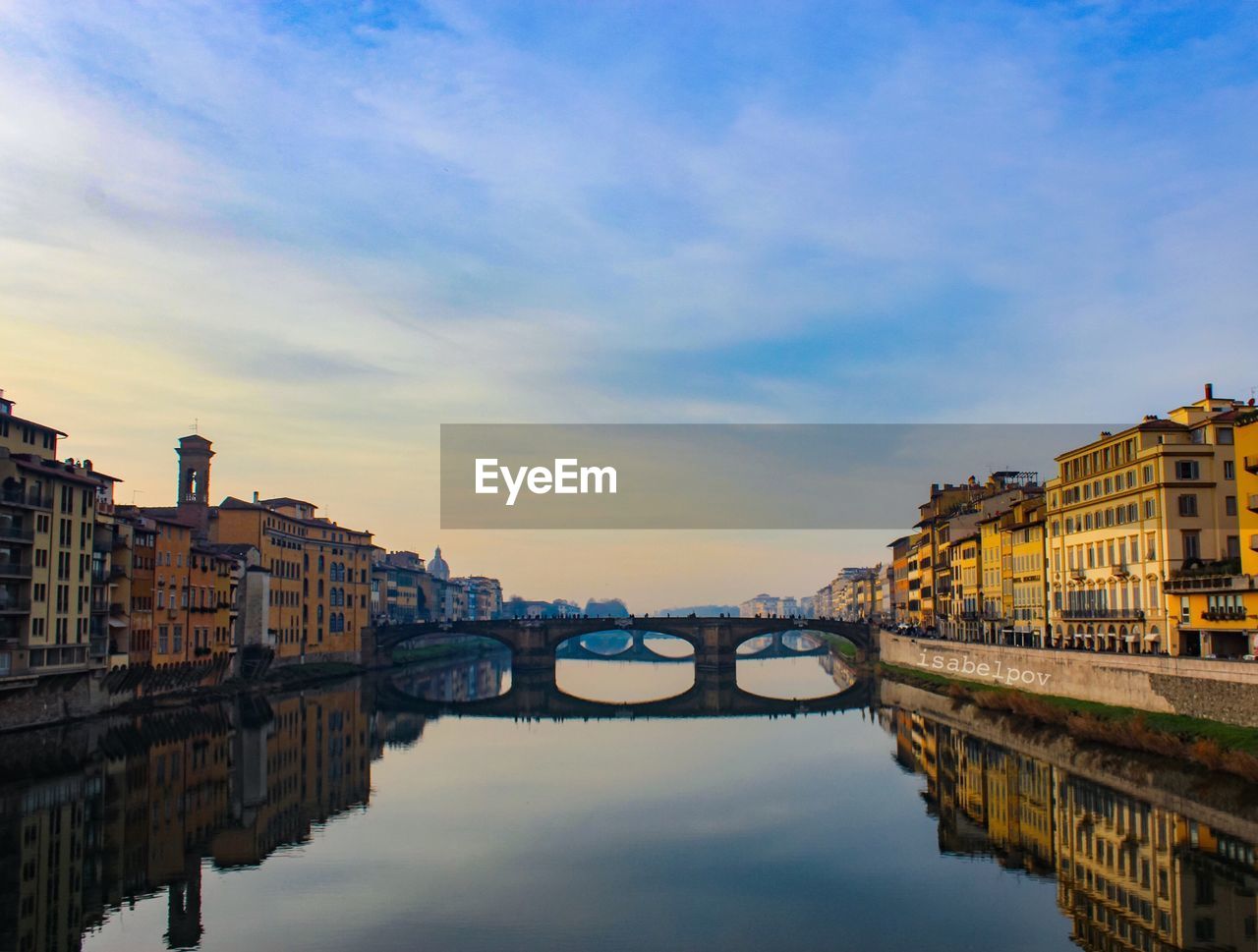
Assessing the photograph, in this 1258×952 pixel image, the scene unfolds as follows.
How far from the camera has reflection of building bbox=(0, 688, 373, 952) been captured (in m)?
25.0

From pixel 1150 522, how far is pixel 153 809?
41943 millimetres

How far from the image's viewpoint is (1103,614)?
177ft

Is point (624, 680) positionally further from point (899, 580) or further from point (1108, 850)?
point (1108, 850)

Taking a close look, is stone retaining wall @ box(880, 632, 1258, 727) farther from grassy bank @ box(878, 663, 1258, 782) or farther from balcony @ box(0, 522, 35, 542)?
balcony @ box(0, 522, 35, 542)

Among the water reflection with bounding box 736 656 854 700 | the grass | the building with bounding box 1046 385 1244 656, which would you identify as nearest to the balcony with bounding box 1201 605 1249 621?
the building with bounding box 1046 385 1244 656

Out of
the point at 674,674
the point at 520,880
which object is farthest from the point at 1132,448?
the point at 674,674

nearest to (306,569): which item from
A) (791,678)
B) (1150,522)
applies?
(791,678)

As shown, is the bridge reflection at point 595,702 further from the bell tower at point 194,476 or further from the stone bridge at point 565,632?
the bell tower at point 194,476

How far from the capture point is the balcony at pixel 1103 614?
167 ft

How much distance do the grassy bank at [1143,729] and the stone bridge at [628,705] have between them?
1726 cm

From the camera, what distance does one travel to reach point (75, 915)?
24.1 metres

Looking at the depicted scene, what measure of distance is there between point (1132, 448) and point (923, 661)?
91.8 ft

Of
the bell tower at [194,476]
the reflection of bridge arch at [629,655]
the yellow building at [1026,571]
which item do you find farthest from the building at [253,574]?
the yellow building at [1026,571]

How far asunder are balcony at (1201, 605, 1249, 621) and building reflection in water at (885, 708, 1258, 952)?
32.1 feet
